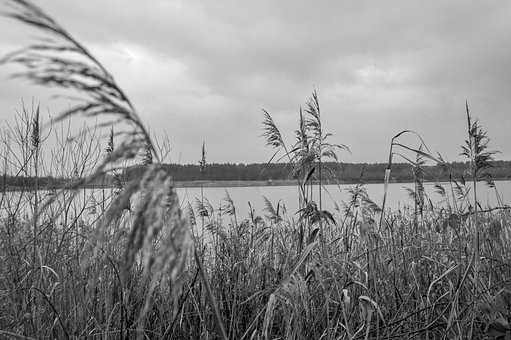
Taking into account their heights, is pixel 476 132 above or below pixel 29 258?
above

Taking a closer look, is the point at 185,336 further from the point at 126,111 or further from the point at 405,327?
the point at 126,111

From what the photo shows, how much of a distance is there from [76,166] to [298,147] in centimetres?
253

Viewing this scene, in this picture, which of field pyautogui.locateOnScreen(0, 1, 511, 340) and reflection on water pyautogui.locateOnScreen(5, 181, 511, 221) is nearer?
→ field pyautogui.locateOnScreen(0, 1, 511, 340)

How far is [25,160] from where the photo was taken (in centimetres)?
461

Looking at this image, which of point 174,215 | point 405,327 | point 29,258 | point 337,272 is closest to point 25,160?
point 29,258

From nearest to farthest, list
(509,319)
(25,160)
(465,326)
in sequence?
(509,319) < (465,326) < (25,160)

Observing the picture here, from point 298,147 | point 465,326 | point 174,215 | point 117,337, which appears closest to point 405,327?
point 465,326

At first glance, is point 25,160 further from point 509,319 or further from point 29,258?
point 509,319

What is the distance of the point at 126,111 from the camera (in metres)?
1.05

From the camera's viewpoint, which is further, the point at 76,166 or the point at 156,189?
the point at 76,166

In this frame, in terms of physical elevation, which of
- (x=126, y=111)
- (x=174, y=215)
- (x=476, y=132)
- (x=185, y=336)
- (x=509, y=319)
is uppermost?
(x=476, y=132)

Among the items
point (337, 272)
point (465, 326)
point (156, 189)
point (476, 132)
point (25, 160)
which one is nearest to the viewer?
point (156, 189)

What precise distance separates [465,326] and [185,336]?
7.08 feet

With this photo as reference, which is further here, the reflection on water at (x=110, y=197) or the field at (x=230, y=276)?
the reflection on water at (x=110, y=197)
